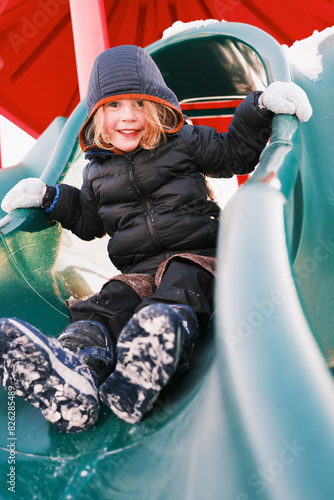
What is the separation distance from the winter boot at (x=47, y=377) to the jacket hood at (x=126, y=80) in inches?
19.9

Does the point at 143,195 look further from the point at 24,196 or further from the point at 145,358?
the point at 145,358

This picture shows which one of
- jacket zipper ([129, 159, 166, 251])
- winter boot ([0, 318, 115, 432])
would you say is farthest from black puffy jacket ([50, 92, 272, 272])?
winter boot ([0, 318, 115, 432])

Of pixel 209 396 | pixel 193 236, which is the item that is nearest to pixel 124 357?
pixel 209 396

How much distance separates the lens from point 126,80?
0.95 metres

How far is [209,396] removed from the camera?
0.51 metres

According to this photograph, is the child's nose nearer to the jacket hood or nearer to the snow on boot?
the jacket hood

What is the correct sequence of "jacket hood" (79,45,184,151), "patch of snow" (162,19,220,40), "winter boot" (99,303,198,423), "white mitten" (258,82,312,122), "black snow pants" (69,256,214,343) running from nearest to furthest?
"winter boot" (99,303,198,423) < "black snow pants" (69,256,214,343) < "white mitten" (258,82,312,122) < "jacket hood" (79,45,184,151) < "patch of snow" (162,19,220,40)

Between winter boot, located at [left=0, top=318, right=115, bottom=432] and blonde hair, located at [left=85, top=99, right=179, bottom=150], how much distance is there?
0.46 m

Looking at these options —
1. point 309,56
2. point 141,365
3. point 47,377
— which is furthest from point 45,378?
point 309,56

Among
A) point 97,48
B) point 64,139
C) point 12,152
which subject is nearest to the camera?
point 64,139

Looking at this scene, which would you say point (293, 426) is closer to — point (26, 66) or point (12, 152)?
point (12, 152)

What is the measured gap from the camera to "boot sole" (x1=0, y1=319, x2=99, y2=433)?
2.00 ft

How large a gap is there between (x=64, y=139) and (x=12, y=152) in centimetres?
179

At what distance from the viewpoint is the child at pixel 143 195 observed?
76 centimetres
